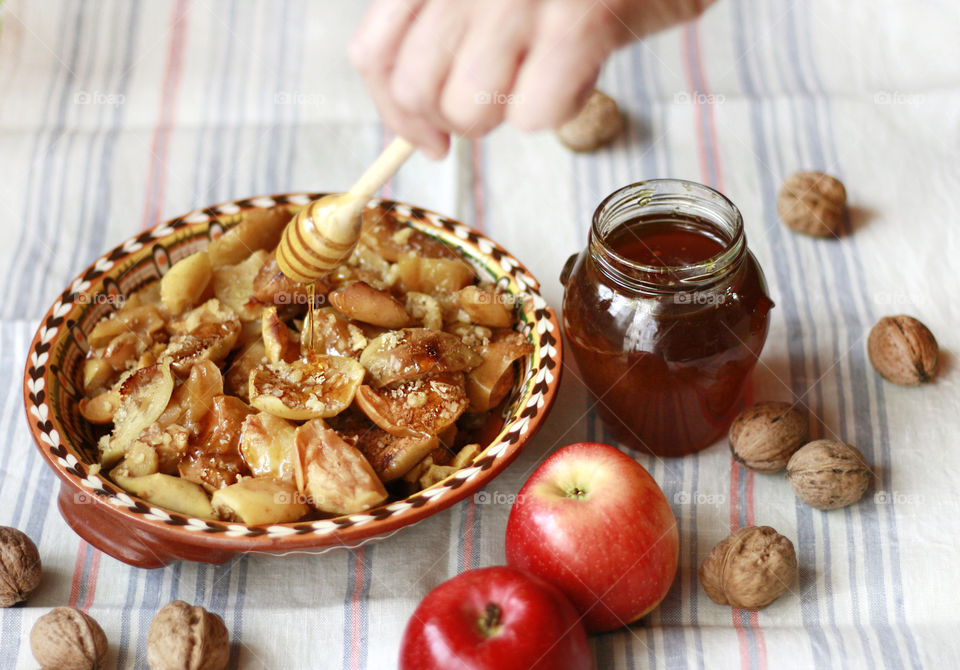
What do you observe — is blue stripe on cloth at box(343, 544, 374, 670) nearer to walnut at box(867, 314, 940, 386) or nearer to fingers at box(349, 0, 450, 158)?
fingers at box(349, 0, 450, 158)

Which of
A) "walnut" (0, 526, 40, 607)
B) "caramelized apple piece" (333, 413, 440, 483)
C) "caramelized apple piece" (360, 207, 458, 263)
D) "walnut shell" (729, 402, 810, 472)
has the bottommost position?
"walnut" (0, 526, 40, 607)

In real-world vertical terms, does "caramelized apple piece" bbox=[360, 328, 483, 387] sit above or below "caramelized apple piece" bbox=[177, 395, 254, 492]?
above

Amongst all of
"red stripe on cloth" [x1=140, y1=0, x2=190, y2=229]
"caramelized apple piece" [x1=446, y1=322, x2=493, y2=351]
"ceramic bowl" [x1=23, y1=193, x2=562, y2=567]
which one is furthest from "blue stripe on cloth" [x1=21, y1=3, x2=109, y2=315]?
"caramelized apple piece" [x1=446, y1=322, x2=493, y2=351]

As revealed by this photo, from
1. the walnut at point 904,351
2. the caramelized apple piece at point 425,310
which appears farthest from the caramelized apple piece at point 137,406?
the walnut at point 904,351

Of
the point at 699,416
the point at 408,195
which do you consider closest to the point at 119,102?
the point at 408,195

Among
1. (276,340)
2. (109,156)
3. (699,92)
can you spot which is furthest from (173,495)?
(699,92)

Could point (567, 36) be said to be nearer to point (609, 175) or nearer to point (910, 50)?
point (609, 175)

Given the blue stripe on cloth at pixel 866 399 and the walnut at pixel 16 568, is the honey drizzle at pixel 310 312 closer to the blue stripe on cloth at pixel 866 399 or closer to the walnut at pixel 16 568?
the walnut at pixel 16 568

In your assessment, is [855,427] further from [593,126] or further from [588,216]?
[593,126]

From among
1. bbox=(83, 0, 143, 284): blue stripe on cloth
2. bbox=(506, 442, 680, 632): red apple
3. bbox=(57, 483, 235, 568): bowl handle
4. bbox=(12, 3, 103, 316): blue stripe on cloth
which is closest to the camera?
bbox=(506, 442, 680, 632): red apple
